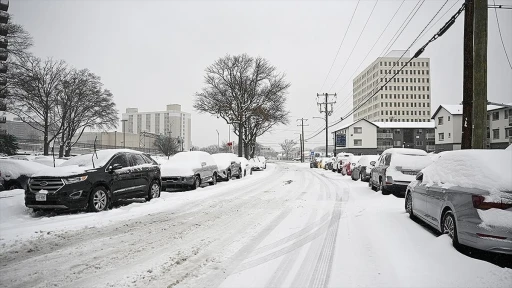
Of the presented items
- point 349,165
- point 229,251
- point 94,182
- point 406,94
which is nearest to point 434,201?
point 229,251

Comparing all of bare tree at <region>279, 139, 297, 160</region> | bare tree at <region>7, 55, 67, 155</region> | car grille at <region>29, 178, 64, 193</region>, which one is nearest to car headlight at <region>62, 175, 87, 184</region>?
car grille at <region>29, 178, 64, 193</region>

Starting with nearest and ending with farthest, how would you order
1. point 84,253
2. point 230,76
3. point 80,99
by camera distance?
point 84,253 < point 80,99 < point 230,76

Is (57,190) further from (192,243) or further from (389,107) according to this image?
(389,107)

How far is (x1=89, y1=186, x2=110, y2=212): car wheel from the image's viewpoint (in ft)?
26.7

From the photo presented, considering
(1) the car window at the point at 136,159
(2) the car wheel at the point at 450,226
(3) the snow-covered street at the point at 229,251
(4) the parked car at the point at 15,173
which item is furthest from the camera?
(4) the parked car at the point at 15,173

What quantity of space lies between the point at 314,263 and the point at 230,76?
37018mm

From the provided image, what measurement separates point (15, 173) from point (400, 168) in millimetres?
14906

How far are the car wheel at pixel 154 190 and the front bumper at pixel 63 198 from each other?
8.87 ft

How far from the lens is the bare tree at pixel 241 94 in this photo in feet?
128

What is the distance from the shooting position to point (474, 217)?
14.7 feet

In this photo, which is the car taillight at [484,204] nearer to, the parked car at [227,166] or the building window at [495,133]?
the parked car at [227,166]

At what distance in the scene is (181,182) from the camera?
43.9 feet

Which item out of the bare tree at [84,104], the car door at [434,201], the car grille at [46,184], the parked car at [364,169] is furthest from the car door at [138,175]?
the bare tree at [84,104]

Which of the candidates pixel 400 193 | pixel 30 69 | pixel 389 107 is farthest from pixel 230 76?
pixel 389 107
